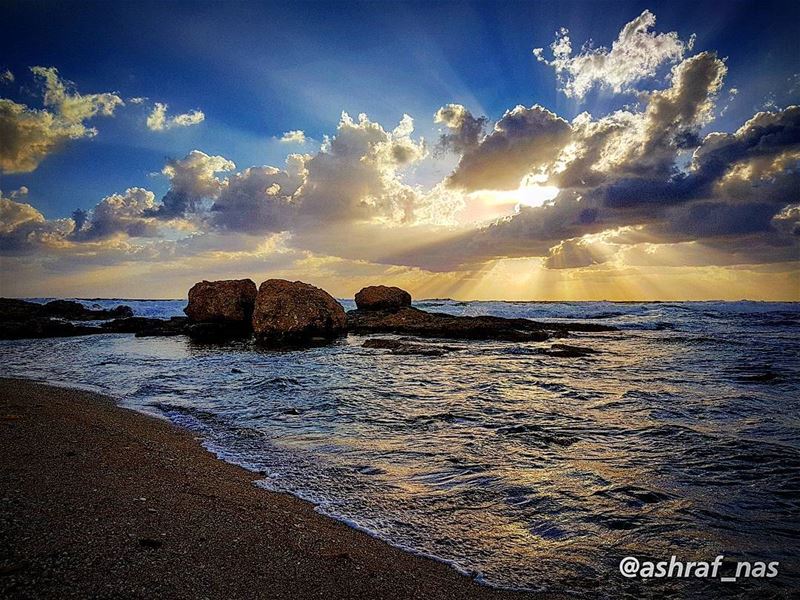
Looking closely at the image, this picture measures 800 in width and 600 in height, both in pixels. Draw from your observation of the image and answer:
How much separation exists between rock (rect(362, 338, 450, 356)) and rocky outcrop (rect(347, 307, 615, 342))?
6.13 meters

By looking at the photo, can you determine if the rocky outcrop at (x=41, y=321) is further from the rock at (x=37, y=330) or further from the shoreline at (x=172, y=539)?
the shoreline at (x=172, y=539)

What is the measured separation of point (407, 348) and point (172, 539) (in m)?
18.1

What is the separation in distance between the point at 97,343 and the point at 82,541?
→ 85.1 feet

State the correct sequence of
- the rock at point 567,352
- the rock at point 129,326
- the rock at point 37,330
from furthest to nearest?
the rock at point 129,326, the rock at point 37,330, the rock at point 567,352

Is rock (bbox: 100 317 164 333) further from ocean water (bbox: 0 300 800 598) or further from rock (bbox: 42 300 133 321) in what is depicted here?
ocean water (bbox: 0 300 800 598)

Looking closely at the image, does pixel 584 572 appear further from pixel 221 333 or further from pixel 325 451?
pixel 221 333

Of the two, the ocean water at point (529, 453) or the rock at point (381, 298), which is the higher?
the rock at point (381, 298)

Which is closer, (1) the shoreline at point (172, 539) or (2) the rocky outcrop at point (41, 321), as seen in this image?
(1) the shoreline at point (172, 539)

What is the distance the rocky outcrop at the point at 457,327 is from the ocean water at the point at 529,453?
12.2 meters

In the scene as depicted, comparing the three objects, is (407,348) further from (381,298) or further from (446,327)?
(381,298)

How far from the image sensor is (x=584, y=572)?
→ 3451 mm

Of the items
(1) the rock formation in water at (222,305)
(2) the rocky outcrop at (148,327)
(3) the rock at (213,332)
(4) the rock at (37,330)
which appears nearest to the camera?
(3) the rock at (213,332)

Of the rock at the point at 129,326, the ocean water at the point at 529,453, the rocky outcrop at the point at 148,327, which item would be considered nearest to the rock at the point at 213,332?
the rocky outcrop at the point at 148,327

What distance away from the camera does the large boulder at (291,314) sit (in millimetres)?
27625
